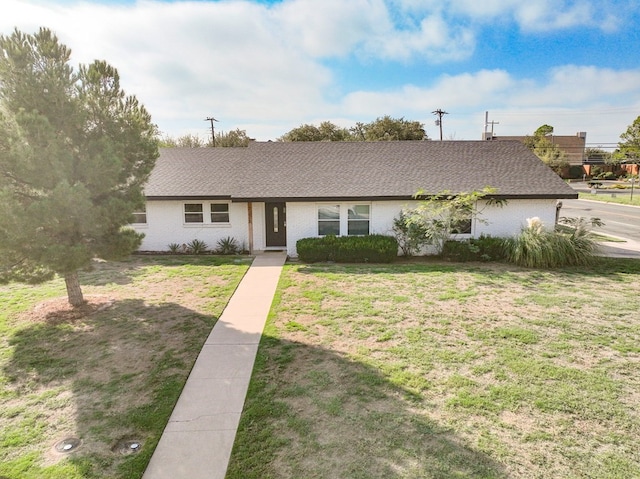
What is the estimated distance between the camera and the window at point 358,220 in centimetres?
1652

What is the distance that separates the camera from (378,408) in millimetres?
6121

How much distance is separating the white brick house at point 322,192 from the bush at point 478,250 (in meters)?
1.14

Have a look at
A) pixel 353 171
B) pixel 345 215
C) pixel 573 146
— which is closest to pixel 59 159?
pixel 345 215

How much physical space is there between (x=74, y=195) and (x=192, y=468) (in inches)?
243

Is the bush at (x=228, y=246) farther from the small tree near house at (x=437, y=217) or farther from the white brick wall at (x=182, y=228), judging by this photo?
the small tree near house at (x=437, y=217)

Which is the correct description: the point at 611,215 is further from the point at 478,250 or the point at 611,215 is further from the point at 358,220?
the point at 358,220

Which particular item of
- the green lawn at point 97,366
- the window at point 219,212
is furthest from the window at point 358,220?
the green lawn at point 97,366

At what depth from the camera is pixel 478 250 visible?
15.1m

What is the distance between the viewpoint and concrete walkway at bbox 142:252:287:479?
16.6 ft

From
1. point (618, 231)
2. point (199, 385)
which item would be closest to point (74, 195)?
point (199, 385)

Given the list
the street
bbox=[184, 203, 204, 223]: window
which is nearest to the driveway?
the street

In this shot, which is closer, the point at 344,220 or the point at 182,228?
the point at 344,220

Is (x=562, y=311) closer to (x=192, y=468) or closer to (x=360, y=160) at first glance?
(x=192, y=468)

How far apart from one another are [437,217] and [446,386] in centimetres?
1001
